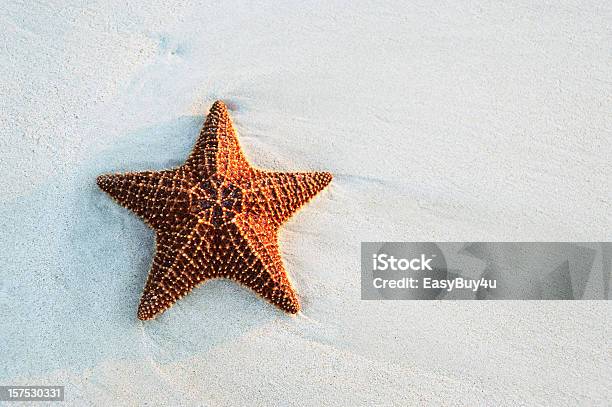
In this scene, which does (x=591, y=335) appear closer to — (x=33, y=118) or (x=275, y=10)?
(x=275, y=10)

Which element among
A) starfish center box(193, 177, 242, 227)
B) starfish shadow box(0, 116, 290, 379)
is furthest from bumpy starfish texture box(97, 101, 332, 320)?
starfish shadow box(0, 116, 290, 379)

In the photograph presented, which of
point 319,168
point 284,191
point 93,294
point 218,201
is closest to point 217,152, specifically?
point 218,201

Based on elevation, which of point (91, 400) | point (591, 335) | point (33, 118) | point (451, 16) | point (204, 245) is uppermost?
point (451, 16)

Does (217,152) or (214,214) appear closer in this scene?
(214,214)

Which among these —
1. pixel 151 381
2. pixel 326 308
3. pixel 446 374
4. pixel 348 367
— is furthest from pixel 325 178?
pixel 151 381

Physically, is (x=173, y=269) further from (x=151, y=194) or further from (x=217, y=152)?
(x=217, y=152)

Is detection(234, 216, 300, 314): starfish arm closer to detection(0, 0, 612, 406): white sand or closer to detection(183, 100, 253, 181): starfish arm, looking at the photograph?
detection(0, 0, 612, 406): white sand
